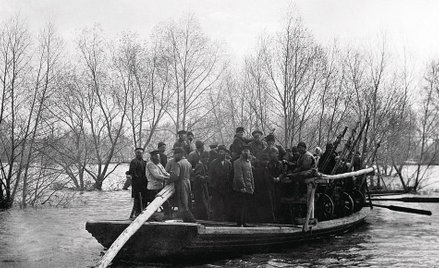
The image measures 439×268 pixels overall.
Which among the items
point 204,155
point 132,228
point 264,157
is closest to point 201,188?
point 204,155

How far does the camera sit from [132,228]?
8.70m

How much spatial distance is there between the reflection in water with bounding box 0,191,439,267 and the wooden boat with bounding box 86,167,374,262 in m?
0.33

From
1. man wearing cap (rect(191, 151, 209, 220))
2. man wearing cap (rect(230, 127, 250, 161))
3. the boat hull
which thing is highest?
man wearing cap (rect(230, 127, 250, 161))

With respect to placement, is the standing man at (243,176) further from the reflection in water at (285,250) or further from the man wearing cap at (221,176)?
the reflection in water at (285,250)

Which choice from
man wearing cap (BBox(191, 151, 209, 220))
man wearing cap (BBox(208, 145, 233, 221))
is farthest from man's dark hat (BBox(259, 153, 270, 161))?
man wearing cap (BBox(191, 151, 209, 220))

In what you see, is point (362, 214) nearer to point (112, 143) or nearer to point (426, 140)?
point (426, 140)

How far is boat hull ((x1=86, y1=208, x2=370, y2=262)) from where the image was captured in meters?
9.51

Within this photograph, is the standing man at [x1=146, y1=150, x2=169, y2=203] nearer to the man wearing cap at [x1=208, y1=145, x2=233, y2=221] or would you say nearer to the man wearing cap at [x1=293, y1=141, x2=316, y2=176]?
the man wearing cap at [x1=208, y1=145, x2=233, y2=221]

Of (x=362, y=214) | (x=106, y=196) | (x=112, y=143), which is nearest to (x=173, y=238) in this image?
(x=362, y=214)

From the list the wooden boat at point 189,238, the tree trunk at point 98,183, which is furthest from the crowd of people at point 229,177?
the tree trunk at point 98,183

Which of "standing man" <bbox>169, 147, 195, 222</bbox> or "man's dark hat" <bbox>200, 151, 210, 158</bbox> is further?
"man's dark hat" <bbox>200, 151, 210, 158</bbox>

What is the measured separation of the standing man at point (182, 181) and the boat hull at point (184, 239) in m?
0.52

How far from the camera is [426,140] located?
3300cm

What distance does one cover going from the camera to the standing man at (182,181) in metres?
10.5
